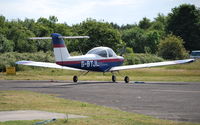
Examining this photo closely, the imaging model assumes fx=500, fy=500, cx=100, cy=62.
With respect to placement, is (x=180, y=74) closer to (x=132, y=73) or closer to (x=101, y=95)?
(x=132, y=73)

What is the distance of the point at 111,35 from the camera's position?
8856 centimetres

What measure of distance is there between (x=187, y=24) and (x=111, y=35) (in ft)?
130

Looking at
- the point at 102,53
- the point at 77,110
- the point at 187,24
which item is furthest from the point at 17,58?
the point at 187,24

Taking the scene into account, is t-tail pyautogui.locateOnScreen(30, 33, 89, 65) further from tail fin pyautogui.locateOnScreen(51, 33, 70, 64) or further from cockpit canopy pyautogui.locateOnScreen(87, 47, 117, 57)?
cockpit canopy pyautogui.locateOnScreen(87, 47, 117, 57)

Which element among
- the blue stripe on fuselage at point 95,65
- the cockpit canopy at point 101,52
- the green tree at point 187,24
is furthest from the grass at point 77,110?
the green tree at point 187,24

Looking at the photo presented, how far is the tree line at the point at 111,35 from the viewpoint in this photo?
87938mm

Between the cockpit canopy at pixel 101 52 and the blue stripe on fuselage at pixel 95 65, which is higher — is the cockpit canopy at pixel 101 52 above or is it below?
above

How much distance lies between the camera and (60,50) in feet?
115

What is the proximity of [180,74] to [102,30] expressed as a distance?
39349mm

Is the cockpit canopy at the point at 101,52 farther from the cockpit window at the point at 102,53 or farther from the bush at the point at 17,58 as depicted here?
the bush at the point at 17,58

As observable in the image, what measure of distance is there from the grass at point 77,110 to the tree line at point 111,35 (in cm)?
2875

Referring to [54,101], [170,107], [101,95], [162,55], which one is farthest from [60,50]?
[162,55]

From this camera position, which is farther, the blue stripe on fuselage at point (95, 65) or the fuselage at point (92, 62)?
the blue stripe on fuselage at point (95, 65)

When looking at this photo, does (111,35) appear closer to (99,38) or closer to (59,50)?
(99,38)
